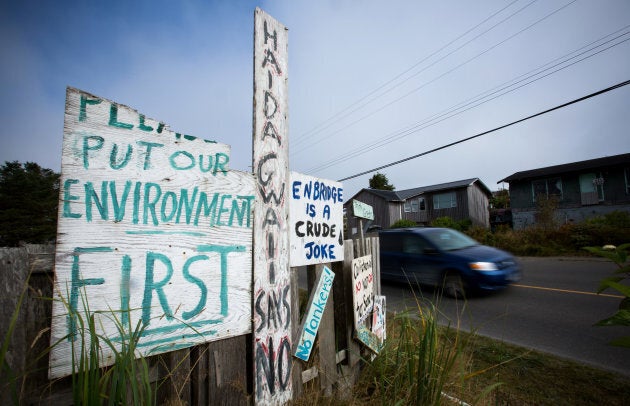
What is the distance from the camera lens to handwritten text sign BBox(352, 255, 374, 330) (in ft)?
7.60

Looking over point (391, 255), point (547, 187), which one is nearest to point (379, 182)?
point (547, 187)

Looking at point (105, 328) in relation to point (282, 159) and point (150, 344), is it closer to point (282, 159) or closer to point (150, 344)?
point (150, 344)

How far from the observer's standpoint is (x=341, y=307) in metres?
2.33

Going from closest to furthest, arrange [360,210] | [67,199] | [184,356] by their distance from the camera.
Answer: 1. [67,199]
2. [184,356]
3. [360,210]

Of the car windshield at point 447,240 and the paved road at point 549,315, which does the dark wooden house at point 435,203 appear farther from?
the paved road at point 549,315

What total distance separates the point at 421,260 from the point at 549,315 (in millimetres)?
2402

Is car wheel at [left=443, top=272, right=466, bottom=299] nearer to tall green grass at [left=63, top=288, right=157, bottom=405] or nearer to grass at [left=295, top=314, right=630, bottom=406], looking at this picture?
grass at [left=295, top=314, right=630, bottom=406]

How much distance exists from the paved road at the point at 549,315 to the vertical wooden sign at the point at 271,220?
109 centimetres

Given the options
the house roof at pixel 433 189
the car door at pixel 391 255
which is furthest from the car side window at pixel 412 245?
the house roof at pixel 433 189

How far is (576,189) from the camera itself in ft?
69.3

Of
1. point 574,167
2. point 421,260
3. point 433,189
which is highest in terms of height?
point 574,167

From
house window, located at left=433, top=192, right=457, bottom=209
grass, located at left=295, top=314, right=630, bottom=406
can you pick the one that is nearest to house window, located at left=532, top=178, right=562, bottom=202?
house window, located at left=433, top=192, right=457, bottom=209

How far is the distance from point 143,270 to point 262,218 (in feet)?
2.24

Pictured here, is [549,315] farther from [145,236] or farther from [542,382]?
[145,236]
